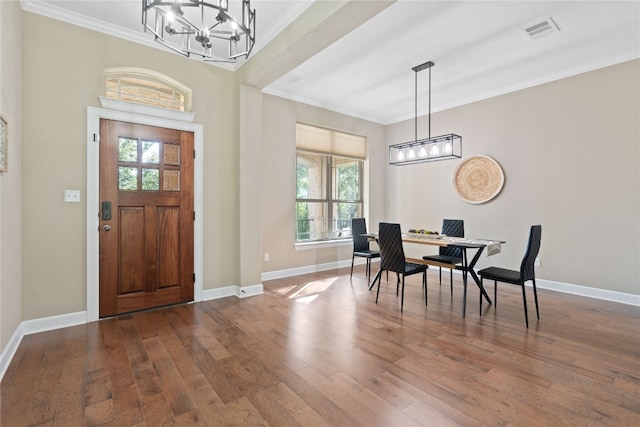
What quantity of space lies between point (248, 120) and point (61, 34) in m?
1.93

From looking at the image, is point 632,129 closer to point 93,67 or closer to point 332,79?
point 332,79

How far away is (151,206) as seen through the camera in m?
3.41

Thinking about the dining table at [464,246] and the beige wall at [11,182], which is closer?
the beige wall at [11,182]

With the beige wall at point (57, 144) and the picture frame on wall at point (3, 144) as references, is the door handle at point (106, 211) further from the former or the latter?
the picture frame on wall at point (3, 144)

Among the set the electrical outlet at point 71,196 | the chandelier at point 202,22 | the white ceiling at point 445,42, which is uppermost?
the white ceiling at point 445,42

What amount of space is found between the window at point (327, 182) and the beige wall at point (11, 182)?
11.2 feet

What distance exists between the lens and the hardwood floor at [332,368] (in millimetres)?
1758

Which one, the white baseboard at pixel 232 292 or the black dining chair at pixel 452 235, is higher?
the black dining chair at pixel 452 235

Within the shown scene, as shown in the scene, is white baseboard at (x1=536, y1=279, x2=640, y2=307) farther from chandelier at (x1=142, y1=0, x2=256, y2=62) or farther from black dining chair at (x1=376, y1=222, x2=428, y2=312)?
chandelier at (x1=142, y1=0, x2=256, y2=62)

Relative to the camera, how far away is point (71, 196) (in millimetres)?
2990

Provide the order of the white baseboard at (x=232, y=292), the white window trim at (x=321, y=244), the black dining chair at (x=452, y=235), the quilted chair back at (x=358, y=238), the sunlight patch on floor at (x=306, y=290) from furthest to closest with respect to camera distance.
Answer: the white window trim at (x=321, y=244)
the quilted chair back at (x=358, y=238)
the black dining chair at (x=452, y=235)
the sunlight patch on floor at (x=306, y=290)
the white baseboard at (x=232, y=292)

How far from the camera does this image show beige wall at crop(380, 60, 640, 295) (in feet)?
12.2

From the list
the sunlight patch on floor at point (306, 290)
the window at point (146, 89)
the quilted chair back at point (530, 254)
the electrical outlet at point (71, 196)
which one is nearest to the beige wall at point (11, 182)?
the electrical outlet at point (71, 196)

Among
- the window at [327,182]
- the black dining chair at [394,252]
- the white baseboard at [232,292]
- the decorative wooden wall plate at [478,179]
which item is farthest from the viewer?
the window at [327,182]
